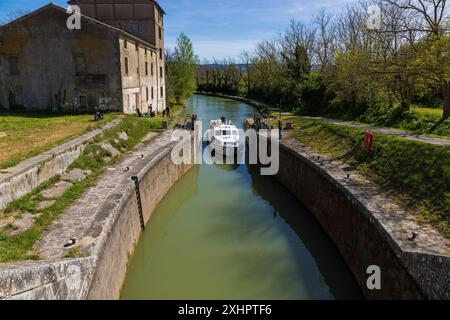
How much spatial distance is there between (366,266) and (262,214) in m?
6.40

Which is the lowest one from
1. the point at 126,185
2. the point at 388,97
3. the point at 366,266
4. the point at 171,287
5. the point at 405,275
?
the point at 171,287

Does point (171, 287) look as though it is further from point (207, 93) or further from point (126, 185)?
point (207, 93)

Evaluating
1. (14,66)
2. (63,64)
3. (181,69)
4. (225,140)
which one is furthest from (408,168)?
(181,69)

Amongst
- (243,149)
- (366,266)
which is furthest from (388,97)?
(366,266)

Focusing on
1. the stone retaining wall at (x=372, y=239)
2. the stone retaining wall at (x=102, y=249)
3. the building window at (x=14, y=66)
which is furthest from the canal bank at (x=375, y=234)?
the building window at (x=14, y=66)

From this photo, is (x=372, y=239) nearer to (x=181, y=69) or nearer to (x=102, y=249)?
(x=102, y=249)

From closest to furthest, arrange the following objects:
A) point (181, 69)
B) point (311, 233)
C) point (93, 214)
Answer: point (93, 214), point (311, 233), point (181, 69)

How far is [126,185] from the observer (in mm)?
11828

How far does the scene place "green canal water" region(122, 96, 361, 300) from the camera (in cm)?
987

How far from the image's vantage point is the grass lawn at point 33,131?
41.7 ft

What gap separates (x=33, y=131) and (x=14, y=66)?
10.1 m

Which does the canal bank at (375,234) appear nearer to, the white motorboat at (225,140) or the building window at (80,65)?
the white motorboat at (225,140)

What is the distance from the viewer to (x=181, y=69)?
49.4 m

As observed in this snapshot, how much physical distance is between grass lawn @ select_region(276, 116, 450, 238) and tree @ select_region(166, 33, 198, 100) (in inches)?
1314
